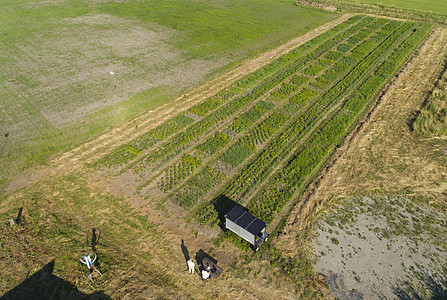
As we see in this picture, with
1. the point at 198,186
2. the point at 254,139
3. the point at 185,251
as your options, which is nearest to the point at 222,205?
the point at 198,186

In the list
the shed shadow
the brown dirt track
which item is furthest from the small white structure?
the shed shadow

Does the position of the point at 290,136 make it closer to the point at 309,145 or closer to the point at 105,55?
the point at 309,145

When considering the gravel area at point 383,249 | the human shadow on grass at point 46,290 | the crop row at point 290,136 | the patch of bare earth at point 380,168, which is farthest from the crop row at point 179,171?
the gravel area at point 383,249

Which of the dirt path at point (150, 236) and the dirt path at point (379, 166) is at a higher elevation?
the dirt path at point (379, 166)

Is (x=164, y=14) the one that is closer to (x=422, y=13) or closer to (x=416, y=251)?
(x=422, y=13)

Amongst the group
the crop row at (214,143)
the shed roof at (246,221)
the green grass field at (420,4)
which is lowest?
the crop row at (214,143)

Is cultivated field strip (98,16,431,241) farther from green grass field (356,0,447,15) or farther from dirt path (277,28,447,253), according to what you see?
green grass field (356,0,447,15)

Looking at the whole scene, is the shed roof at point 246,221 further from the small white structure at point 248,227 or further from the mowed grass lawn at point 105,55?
the mowed grass lawn at point 105,55
